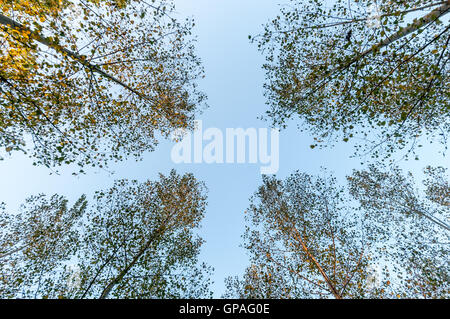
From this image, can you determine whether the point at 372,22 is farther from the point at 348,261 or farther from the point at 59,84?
the point at 59,84

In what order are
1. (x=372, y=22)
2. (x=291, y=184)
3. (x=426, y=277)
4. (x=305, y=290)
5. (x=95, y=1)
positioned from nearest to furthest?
(x=372, y=22), (x=95, y=1), (x=305, y=290), (x=426, y=277), (x=291, y=184)

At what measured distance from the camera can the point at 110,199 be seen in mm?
8328

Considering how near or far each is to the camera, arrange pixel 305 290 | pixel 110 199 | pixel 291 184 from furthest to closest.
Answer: pixel 291 184, pixel 110 199, pixel 305 290

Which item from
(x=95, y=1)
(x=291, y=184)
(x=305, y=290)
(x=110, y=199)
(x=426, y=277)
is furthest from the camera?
(x=291, y=184)

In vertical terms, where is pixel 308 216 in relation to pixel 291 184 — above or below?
below

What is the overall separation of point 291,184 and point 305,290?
5.28 metres

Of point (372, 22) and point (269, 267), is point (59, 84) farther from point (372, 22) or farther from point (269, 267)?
point (269, 267)

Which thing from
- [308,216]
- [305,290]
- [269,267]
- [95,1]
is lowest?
[305,290]

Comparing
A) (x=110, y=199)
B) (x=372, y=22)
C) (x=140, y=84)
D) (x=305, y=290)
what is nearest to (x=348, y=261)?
(x=305, y=290)
